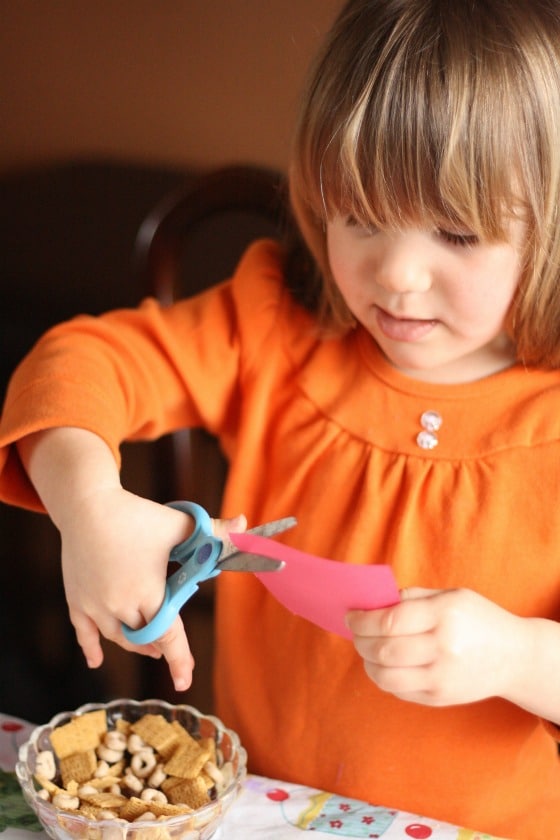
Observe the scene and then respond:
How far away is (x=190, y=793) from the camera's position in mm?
681

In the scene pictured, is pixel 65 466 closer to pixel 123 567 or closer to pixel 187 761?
pixel 123 567

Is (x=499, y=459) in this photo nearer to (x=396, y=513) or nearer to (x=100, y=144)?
(x=396, y=513)

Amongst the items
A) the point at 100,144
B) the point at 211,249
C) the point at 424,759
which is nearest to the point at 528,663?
the point at 424,759

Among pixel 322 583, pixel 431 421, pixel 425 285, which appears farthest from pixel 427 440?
pixel 322 583

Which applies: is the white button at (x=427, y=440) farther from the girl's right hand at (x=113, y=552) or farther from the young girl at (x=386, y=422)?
the girl's right hand at (x=113, y=552)

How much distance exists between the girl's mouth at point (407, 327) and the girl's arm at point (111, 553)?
0.22 m

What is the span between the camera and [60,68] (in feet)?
4.24

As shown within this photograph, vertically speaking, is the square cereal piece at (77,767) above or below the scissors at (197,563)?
below

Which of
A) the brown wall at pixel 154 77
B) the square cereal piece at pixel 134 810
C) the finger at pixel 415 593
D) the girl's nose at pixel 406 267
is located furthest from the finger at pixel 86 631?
the brown wall at pixel 154 77

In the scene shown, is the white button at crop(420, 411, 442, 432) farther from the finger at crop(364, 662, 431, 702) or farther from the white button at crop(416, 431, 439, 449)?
the finger at crop(364, 662, 431, 702)

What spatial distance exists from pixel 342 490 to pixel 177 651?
0.25 meters

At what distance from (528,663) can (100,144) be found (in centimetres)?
86

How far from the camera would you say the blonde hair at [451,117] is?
2.28ft

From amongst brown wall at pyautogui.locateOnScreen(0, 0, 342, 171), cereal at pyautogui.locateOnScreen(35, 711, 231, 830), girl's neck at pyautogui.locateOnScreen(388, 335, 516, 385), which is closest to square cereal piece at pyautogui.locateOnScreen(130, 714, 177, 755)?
cereal at pyautogui.locateOnScreen(35, 711, 231, 830)
